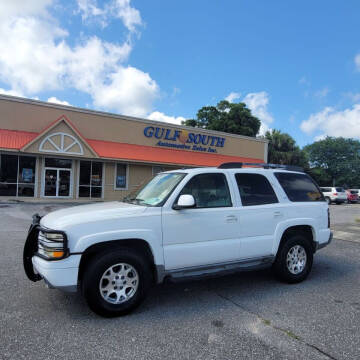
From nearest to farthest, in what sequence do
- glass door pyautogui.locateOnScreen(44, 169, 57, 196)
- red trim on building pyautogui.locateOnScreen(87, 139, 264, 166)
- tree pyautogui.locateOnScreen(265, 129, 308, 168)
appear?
1. glass door pyautogui.locateOnScreen(44, 169, 57, 196)
2. red trim on building pyautogui.locateOnScreen(87, 139, 264, 166)
3. tree pyautogui.locateOnScreen(265, 129, 308, 168)

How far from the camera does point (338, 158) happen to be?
72000 mm

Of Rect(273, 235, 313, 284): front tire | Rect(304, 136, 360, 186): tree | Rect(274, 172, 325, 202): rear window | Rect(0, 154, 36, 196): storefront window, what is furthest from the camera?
Rect(304, 136, 360, 186): tree

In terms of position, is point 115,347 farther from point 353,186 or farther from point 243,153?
point 353,186

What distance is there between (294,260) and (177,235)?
2.29 meters

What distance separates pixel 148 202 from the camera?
424cm

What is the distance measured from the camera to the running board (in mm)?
3992

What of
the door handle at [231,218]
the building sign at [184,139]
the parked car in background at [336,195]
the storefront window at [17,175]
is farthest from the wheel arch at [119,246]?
the parked car in background at [336,195]

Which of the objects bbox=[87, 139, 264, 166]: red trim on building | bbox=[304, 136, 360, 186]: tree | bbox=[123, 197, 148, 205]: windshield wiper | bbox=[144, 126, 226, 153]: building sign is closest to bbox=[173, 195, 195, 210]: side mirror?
bbox=[123, 197, 148, 205]: windshield wiper

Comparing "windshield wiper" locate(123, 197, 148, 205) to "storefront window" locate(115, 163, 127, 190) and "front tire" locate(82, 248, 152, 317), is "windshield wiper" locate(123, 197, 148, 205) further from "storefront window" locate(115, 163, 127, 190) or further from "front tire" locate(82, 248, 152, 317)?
"storefront window" locate(115, 163, 127, 190)

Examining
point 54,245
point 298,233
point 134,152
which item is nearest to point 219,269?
point 298,233

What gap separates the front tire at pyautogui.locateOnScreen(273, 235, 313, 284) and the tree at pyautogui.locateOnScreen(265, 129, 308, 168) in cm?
4184

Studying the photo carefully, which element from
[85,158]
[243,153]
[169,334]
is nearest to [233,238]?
[169,334]

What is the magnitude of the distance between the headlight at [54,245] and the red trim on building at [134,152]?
1605 centimetres

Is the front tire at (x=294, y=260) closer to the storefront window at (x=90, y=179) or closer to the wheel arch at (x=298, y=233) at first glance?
the wheel arch at (x=298, y=233)
